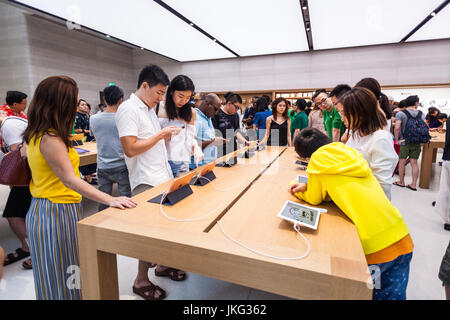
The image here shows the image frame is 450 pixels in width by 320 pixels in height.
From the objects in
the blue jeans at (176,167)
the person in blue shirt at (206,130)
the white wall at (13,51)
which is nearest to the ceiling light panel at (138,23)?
the white wall at (13,51)

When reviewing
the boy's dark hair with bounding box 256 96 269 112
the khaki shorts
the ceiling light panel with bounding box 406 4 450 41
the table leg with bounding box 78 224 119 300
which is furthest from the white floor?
the ceiling light panel with bounding box 406 4 450 41

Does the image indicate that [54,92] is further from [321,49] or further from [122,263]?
[321,49]

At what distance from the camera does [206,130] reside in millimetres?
2312

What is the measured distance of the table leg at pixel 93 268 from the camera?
3.38ft

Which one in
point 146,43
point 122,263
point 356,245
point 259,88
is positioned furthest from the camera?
point 259,88

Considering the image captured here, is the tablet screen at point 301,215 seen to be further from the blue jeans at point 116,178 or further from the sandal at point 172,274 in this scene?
the blue jeans at point 116,178

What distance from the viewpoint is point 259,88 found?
27.7ft

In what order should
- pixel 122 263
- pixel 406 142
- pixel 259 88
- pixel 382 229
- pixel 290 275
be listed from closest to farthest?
pixel 290 275, pixel 382 229, pixel 122 263, pixel 406 142, pixel 259 88

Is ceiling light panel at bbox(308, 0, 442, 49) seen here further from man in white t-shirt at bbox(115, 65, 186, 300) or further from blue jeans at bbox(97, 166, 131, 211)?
blue jeans at bbox(97, 166, 131, 211)

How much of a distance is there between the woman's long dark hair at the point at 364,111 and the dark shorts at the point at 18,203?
2.53 m

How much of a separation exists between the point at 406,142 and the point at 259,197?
12.0 feet

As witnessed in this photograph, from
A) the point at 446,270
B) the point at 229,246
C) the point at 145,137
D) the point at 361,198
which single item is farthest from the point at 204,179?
the point at 446,270

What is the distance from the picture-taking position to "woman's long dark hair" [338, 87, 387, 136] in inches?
55.2
